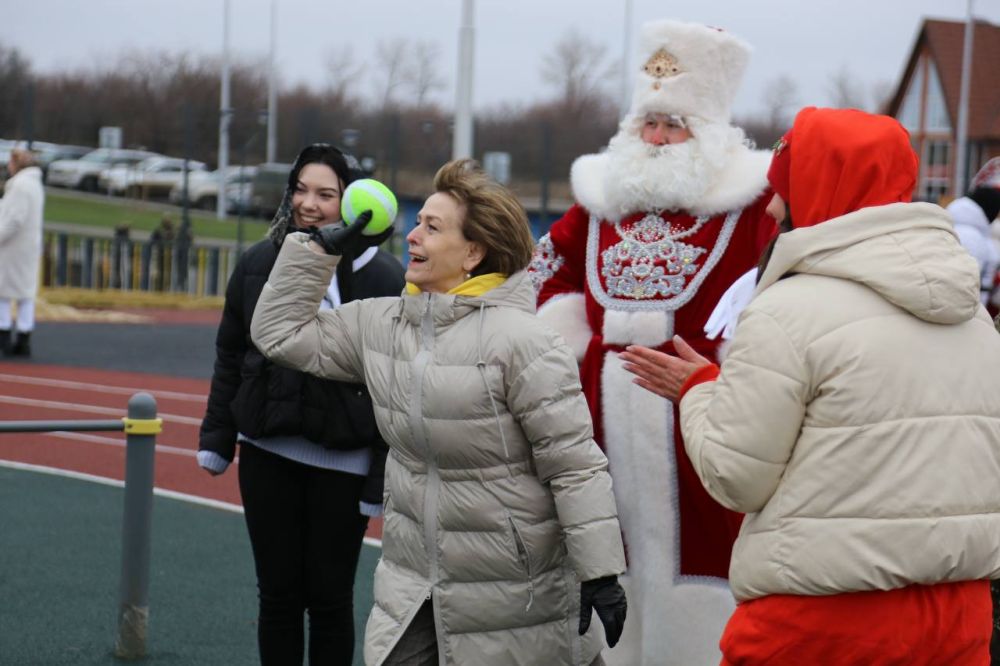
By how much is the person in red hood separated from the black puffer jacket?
1.71m

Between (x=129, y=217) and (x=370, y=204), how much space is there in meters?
37.4

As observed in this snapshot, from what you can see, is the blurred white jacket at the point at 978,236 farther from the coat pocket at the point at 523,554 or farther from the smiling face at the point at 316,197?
the coat pocket at the point at 523,554

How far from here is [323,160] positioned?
4516 millimetres

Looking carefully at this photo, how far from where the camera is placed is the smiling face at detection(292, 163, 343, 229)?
14.7 ft

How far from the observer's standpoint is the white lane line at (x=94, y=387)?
41.9 feet

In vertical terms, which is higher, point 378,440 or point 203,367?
point 378,440

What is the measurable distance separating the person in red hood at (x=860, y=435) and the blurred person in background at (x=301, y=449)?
175 centimetres

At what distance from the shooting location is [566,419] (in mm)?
3441

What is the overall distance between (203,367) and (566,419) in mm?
11988

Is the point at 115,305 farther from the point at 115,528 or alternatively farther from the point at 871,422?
the point at 871,422

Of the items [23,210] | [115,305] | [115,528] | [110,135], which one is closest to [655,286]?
[115,528]

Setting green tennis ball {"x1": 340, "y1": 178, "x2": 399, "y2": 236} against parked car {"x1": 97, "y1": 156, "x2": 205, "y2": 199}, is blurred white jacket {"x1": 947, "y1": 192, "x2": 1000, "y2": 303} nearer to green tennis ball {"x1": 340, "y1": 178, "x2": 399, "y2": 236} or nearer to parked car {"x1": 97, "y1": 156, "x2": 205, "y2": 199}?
green tennis ball {"x1": 340, "y1": 178, "x2": 399, "y2": 236}

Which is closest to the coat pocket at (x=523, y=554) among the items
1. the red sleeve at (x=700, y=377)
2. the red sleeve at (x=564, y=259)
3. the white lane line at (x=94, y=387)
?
the red sleeve at (x=700, y=377)

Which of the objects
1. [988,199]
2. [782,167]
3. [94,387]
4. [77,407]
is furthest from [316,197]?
[94,387]
